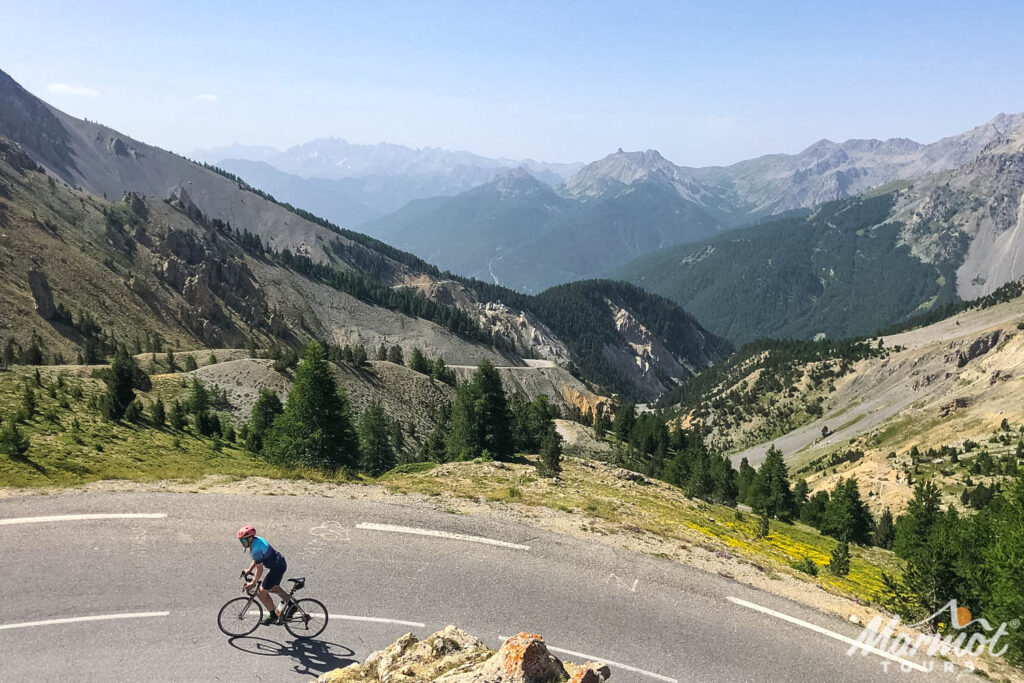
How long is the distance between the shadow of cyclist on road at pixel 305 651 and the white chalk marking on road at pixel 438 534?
5.19m

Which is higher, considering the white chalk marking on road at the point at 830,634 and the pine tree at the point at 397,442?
the white chalk marking on road at the point at 830,634

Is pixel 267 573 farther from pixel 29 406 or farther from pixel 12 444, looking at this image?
pixel 29 406

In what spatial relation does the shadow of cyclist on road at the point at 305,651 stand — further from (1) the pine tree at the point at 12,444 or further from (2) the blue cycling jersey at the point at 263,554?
(1) the pine tree at the point at 12,444

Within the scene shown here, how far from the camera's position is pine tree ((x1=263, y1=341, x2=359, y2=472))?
34625 millimetres

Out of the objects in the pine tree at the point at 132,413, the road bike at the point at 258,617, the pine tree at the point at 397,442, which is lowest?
the pine tree at the point at 397,442

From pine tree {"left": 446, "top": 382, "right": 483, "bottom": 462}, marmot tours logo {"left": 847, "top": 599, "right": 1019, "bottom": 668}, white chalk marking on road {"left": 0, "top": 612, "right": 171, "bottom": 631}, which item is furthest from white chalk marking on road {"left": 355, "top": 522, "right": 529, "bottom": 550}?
pine tree {"left": 446, "top": 382, "right": 483, "bottom": 462}

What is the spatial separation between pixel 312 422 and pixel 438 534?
20.7m

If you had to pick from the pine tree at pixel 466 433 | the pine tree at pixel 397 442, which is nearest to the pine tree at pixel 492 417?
the pine tree at pixel 466 433

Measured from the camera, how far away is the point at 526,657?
8836mm

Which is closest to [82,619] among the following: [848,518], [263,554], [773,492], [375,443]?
[263,554]

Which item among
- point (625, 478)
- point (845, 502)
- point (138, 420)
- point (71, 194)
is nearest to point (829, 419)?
point (845, 502)

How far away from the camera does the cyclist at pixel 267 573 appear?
43.2 feet

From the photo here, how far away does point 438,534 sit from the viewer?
18.0 meters

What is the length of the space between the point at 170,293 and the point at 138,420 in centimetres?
11151
